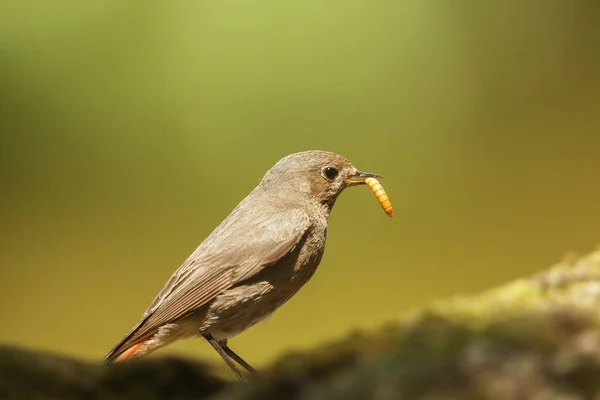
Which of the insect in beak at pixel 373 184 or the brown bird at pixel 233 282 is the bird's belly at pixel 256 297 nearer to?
the brown bird at pixel 233 282

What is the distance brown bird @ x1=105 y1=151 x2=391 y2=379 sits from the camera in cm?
316

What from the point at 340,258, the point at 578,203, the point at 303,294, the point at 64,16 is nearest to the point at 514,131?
the point at 578,203

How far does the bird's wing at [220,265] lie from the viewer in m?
3.16

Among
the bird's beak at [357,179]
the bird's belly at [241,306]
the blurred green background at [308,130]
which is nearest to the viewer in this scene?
the bird's belly at [241,306]

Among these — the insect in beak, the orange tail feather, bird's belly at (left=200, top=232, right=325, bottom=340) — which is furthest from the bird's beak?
the orange tail feather

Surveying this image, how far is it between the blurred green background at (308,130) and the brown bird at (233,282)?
6.75 feet

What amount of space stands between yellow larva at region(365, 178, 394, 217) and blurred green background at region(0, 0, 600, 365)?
1727mm

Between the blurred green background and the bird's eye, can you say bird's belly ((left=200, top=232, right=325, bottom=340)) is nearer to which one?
the bird's eye

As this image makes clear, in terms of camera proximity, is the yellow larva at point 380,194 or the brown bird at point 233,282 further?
the yellow larva at point 380,194

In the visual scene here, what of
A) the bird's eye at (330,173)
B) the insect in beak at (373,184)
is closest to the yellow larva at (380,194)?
the insect in beak at (373,184)

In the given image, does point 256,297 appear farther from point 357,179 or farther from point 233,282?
point 357,179

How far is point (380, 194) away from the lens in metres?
3.72

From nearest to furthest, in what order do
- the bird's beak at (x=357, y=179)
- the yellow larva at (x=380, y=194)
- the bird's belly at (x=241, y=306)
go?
the bird's belly at (x=241, y=306) < the yellow larva at (x=380, y=194) < the bird's beak at (x=357, y=179)

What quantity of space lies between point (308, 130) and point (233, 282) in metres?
3.33
